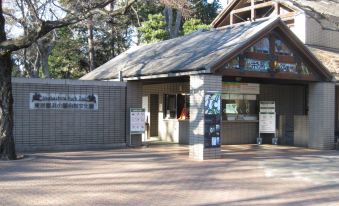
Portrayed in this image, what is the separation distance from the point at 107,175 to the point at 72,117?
6445 millimetres

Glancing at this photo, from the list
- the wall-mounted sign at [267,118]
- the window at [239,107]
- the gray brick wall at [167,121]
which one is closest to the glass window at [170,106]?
the gray brick wall at [167,121]

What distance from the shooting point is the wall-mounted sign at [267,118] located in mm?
21062

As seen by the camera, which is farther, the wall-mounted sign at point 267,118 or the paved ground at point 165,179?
the wall-mounted sign at point 267,118

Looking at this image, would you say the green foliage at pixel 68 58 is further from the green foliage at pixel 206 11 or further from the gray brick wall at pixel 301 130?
the gray brick wall at pixel 301 130

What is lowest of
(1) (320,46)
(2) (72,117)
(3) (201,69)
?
(2) (72,117)

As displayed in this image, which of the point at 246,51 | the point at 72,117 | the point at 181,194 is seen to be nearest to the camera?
the point at 181,194

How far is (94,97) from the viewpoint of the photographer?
1828 centimetres

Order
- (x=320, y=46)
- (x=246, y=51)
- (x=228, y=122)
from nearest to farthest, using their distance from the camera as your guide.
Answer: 1. (x=246, y=51)
2. (x=228, y=122)
3. (x=320, y=46)

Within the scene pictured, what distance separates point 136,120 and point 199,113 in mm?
4163

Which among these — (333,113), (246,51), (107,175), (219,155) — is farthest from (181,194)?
(333,113)

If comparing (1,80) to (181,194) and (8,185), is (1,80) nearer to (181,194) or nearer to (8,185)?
(8,185)

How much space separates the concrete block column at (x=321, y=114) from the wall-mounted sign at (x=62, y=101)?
825cm

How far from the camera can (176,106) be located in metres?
22.6

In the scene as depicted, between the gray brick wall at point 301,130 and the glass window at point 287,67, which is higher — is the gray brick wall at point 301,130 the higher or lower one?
the lower one
